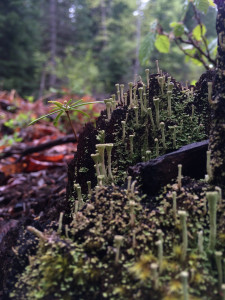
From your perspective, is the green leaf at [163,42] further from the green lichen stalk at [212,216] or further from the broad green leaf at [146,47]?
the green lichen stalk at [212,216]

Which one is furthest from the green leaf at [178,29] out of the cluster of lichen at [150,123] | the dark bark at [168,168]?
the dark bark at [168,168]

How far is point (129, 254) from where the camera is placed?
1063mm

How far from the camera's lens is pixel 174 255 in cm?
102

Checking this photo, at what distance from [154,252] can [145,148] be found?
2.44ft

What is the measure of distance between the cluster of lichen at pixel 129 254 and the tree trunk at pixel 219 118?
9cm

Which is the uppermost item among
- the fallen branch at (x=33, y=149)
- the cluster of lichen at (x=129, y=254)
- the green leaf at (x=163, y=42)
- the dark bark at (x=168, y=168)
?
the green leaf at (x=163, y=42)

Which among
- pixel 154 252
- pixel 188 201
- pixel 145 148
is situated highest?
pixel 145 148

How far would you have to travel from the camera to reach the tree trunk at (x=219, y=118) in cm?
122

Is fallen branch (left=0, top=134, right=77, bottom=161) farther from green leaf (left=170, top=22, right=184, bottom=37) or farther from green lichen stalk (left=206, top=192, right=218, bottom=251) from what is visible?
green lichen stalk (left=206, top=192, right=218, bottom=251)

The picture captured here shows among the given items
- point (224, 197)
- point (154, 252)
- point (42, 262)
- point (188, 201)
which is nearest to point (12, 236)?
point (42, 262)

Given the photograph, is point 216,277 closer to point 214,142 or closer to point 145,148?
point 214,142

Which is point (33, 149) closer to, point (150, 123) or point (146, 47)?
point (146, 47)

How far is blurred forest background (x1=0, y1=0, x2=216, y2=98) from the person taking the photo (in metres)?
14.1

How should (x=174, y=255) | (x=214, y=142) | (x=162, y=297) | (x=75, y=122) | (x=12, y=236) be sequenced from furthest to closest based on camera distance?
(x=75, y=122) → (x=12, y=236) → (x=214, y=142) → (x=174, y=255) → (x=162, y=297)
